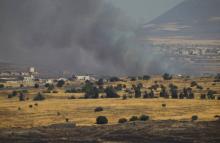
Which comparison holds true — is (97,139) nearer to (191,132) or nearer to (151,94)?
(191,132)

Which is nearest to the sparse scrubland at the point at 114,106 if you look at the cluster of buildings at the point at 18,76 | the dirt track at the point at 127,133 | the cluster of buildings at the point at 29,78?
the dirt track at the point at 127,133

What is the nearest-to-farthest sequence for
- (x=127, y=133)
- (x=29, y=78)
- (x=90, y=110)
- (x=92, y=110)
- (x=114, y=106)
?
(x=127, y=133)
(x=92, y=110)
(x=90, y=110)
(x=114, y=106)
(x=29, y=78)

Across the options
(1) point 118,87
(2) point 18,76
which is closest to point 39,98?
(1) point 118,87

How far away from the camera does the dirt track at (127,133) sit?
57.5 meters

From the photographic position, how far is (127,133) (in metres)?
61.2

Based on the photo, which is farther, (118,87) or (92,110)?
(118,87)

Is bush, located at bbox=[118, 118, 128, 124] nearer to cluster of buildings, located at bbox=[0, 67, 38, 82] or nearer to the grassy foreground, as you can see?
the grassy foreground

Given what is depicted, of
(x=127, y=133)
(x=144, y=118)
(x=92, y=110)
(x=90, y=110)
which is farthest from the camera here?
(x=90, y=110)

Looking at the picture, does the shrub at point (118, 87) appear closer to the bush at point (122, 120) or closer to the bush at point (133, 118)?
the bush at point (133, 118)

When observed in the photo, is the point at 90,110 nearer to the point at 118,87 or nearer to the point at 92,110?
the point at 92,110

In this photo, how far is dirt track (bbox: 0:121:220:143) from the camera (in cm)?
5750

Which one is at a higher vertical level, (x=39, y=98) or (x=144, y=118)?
(x=39, y=98)

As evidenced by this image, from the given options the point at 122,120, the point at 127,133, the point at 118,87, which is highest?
the point at 118,87

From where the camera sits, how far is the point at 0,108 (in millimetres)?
86250
